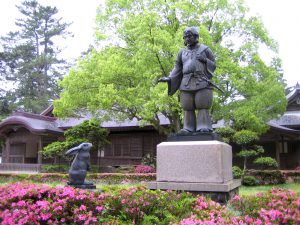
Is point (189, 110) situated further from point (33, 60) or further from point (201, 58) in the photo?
point (33, 60)

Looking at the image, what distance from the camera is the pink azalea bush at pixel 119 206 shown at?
4594mm

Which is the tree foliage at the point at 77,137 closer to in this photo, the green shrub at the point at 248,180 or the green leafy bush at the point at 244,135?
the green leafy bush at the point at 244,135

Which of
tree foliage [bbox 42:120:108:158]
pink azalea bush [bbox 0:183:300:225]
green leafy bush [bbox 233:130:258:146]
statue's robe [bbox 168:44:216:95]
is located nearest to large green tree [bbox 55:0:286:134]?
green leafy bush [bbox 233:130:258:146]

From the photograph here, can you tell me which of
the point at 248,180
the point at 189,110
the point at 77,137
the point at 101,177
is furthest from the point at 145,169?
the point at 189,110

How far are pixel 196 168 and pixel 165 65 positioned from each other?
8.69 metres

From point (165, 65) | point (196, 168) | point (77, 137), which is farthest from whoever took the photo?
point (77, 137)

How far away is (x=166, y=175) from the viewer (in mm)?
6828

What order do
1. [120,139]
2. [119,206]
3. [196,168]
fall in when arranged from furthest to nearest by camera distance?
[120,139] → [196,168] → [119,206]

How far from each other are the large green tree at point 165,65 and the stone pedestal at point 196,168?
6540 millimetres

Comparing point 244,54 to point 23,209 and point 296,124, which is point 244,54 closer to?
point 296,124

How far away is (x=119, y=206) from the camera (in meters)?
5.18

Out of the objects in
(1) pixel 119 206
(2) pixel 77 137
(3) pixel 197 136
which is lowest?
(1) pixel 119 206

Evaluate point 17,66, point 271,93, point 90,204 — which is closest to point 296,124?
point 271,93

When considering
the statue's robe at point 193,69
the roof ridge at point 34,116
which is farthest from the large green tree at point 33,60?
the statue's robe at point 193,69
